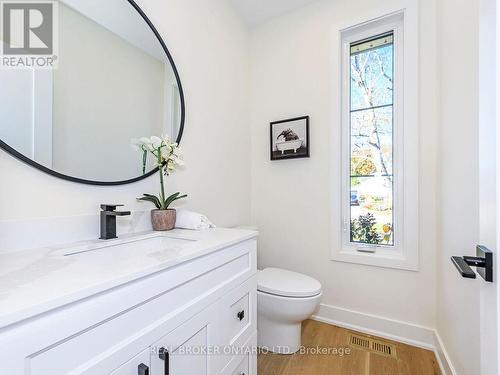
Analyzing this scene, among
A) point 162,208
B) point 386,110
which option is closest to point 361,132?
point 386,110

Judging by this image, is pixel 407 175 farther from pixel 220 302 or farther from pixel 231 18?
pixel 231 18

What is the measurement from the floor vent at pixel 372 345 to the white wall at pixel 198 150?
1.20 m

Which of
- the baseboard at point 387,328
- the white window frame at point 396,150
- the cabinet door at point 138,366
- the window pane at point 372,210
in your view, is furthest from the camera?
the window pane at point 372,210

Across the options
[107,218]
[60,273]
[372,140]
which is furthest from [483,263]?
[372,140]

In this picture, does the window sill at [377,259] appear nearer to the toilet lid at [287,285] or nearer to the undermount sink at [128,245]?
the toilet lid at [287,285]

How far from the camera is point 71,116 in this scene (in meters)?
0.99

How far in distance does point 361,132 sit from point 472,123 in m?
0.85

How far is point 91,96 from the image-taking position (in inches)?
41.8

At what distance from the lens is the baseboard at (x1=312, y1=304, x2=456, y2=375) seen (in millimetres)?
1521

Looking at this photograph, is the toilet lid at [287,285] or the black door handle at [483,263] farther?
the toilet lid at [287,285]

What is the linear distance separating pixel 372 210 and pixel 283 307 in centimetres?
99

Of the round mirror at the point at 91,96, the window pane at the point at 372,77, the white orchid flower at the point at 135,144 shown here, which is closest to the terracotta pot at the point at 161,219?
the round mirror at the point at 91,96

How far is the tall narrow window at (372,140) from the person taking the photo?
177 cm

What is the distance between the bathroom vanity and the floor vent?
0.93 meters
